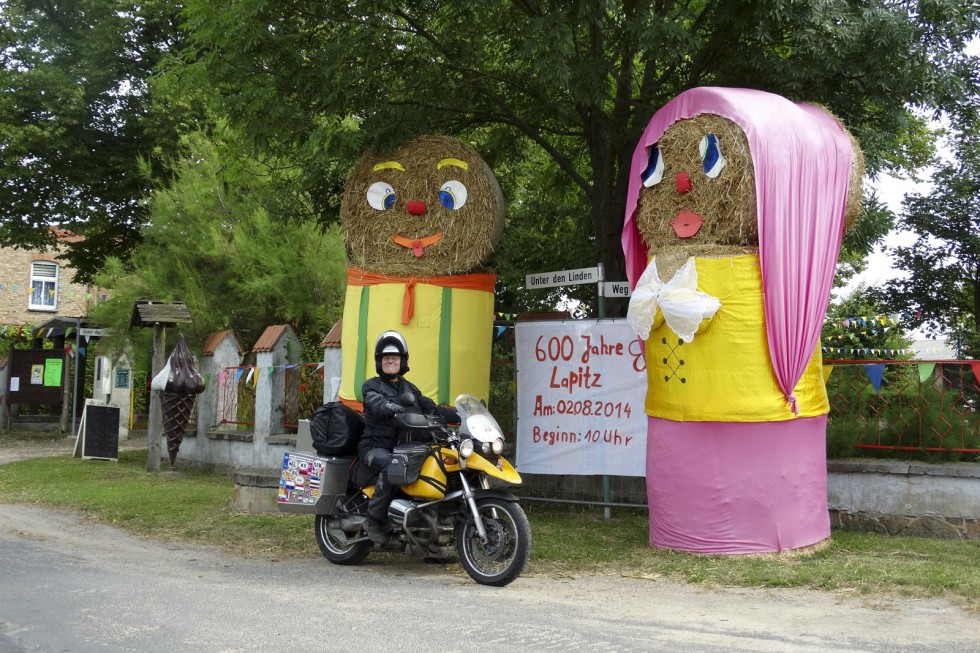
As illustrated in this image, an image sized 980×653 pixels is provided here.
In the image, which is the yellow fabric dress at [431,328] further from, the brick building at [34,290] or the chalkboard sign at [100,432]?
the brick building at [34,290]

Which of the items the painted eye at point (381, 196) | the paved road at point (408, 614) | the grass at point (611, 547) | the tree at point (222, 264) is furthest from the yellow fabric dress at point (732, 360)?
the tree at point (222, 264)

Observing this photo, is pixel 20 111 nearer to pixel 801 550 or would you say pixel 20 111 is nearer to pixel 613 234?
pixel 613 234

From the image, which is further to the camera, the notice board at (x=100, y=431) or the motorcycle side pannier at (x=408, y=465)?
the notice board at (x=100, y=431)

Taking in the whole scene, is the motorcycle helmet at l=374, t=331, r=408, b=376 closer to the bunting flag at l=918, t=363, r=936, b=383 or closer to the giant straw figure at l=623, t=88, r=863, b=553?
the giant straw figure at l=623, t=88, r=863, b=553

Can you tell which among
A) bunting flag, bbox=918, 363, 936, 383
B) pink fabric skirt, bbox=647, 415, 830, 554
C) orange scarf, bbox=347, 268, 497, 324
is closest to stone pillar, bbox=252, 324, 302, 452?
orange scarf, bbox=347, 268, 497, 324

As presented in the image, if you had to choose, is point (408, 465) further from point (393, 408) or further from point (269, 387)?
point (269, 387)

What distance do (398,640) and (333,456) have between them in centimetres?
277

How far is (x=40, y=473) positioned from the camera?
14.1 m

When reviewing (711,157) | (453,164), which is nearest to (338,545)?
(453,164)

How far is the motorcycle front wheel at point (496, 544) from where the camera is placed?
6.23 meters

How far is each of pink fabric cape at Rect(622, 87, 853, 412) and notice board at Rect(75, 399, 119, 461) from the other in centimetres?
1151

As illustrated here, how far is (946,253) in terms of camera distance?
1408cm

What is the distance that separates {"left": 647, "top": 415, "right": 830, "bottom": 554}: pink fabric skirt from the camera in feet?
23.6

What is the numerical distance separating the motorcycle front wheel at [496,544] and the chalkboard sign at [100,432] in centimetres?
1129
